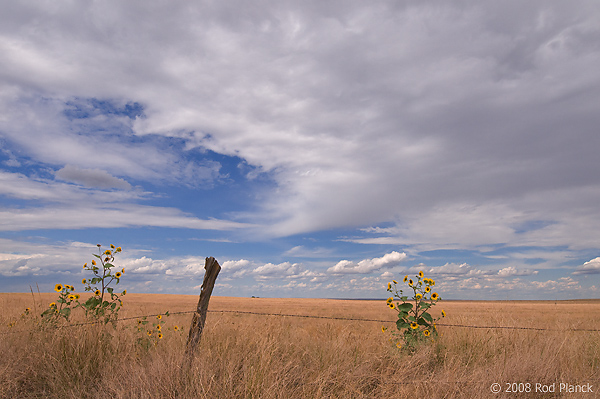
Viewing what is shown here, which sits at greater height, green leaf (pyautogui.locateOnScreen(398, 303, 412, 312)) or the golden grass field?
green leaf (pyautogui.locateOnScreen(398, 303, 412, 312))

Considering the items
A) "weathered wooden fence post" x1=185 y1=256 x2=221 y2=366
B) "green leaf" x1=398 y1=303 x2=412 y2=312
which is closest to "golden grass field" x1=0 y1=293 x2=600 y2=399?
"weathered wooden fence post" x1=185 y1=256 x2=221 y2=366

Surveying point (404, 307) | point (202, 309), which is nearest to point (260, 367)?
point (202, 309)

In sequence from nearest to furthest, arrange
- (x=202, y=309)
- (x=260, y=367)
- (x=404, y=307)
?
1. (x=260, y=367)
2. (x=202, y=309)
3. (x=404, y=307)

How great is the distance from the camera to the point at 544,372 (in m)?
5.70

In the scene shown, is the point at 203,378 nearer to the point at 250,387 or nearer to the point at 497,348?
the point at 250,387

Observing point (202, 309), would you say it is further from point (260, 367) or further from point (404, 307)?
point (404, 307)

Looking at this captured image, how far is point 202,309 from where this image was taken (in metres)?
5.61

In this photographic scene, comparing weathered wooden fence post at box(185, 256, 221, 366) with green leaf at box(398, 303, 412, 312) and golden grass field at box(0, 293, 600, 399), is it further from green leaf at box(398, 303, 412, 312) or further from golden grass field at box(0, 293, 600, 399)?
green leaf at box(398, 303, 412, 312)

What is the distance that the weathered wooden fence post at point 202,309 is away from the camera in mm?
5274

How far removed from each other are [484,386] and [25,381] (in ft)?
20.5

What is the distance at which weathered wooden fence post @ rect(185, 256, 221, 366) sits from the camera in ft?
17.3

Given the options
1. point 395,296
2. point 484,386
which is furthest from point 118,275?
point 484,386

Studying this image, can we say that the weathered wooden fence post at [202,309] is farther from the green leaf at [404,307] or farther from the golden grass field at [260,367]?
the green leaf at [404,307]

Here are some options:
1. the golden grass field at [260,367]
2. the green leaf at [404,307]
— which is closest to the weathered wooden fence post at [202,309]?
the golden grass field at [260,367]
